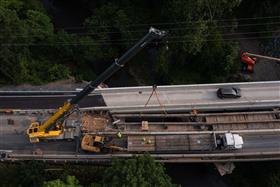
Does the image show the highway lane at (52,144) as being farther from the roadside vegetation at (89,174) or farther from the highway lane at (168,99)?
the highway lane at (168,99)

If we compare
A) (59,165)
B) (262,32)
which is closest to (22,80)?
(59,165)

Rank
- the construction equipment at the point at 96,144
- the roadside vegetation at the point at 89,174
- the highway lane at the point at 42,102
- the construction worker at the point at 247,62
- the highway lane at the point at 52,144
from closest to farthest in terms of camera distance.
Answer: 1. the roadside vegetation at the point at 89,174
2. the construction equipment at the point at 96,144
3. the highway lane at the point at 52,144
4. the highway lane at the point at 42,102
5. the construction worker at the point at 247,62

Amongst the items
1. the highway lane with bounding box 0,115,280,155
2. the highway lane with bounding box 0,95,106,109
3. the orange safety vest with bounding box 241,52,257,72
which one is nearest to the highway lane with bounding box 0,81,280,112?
the highway lane with bounding box 0,95,106,109

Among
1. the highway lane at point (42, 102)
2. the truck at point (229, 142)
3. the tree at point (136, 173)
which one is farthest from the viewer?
the highway lane at point (42, 102)

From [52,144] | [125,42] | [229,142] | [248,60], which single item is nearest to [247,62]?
[248,60]

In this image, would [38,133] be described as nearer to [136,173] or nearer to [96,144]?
[96,144]

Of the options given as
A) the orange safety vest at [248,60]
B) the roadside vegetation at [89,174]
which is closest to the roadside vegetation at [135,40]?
the roadside vegetation at [89,174]

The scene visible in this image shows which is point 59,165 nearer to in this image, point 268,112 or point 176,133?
point 176,133
